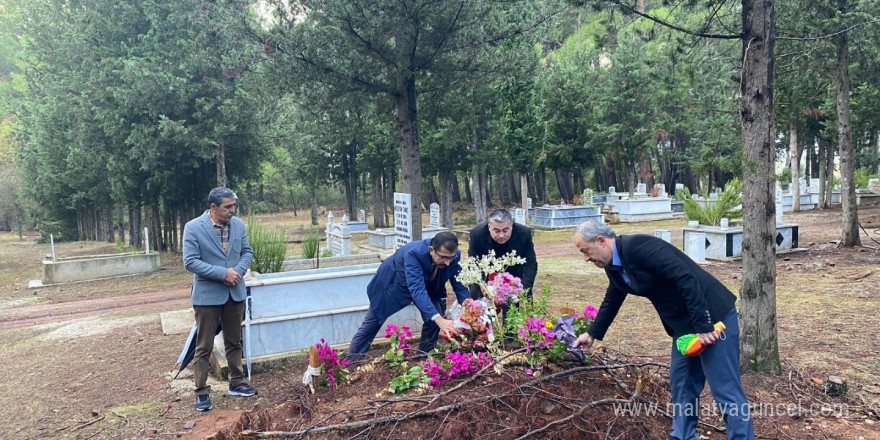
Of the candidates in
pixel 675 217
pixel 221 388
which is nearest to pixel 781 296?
pixel 221 388

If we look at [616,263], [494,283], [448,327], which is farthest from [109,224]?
[616,263]

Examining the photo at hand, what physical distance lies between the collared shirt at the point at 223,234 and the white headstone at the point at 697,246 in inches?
400

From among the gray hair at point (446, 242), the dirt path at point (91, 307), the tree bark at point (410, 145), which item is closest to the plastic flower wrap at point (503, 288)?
the gray hair at point (446, 242)

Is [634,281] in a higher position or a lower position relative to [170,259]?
higher

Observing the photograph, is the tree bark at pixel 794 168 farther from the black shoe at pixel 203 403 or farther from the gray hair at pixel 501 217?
the black shoe at pixel 203 403

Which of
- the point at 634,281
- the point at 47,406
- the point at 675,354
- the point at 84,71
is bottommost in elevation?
the point at 47,406

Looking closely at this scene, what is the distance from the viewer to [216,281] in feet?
14.9

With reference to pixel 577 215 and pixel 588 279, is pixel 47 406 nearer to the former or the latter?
pixel 588 279

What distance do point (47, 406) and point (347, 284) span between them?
9.48 feet

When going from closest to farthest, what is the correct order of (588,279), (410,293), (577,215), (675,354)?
(675,354) → (410,293) → (588,279) → (577,215)

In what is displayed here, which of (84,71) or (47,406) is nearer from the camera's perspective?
(47,406)

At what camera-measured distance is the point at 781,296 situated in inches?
309

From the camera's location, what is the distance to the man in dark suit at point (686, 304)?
291cm

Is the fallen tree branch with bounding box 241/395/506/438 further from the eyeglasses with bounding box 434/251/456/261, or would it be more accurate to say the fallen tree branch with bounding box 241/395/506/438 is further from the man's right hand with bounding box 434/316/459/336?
the eyeglasses with bounding box 434/251/456/261
